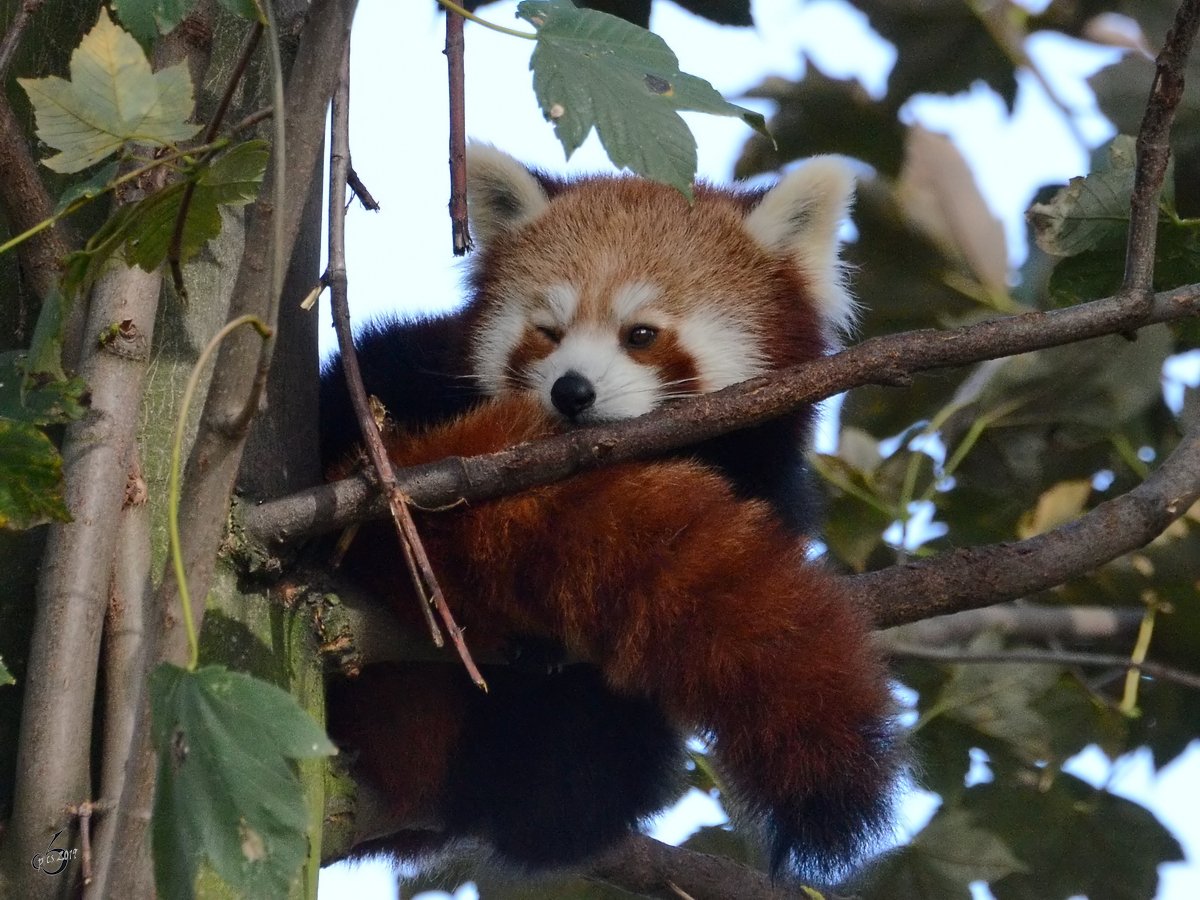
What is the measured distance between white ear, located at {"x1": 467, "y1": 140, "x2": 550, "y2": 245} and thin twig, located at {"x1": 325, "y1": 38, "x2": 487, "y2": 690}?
126 cm

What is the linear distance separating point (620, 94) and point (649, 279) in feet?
4.60

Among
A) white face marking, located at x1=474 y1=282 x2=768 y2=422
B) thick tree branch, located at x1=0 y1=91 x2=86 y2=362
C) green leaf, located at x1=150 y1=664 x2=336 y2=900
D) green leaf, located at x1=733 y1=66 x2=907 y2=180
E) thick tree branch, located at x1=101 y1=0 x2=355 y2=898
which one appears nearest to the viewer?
green leaf, located at x1=150 y1=664 x2=336 y2=900

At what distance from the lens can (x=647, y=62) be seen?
1.40 metres

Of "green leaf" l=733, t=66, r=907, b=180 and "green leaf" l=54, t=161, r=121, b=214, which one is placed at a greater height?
"green leaf" l=54, t=161, r=121, b=214

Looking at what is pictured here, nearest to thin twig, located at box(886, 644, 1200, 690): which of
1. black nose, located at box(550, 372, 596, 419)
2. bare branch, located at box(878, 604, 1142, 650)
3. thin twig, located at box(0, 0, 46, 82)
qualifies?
bare branch, located at box(878, 604, 1142, 650)

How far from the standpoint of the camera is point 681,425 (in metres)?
1.70

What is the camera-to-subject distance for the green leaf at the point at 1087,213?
2.13 m

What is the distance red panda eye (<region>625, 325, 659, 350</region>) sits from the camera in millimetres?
2666

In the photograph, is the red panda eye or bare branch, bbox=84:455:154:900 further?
the red panda eye

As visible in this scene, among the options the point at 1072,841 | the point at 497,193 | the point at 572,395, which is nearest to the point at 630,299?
the point at 572,395

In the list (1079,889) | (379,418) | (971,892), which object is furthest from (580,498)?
(1079,889)

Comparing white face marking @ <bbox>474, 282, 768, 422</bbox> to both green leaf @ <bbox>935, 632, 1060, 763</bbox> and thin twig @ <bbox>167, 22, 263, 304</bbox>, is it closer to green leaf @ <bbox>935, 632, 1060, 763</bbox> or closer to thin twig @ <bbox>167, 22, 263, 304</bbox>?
green leaf @ <bbox>935, 632, 1060, 763</bbox>

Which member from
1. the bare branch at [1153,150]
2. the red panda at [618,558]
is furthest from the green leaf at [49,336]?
the bare branch at [1153,150]

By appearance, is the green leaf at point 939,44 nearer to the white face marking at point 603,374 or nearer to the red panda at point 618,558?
the red panda at point 618,558
